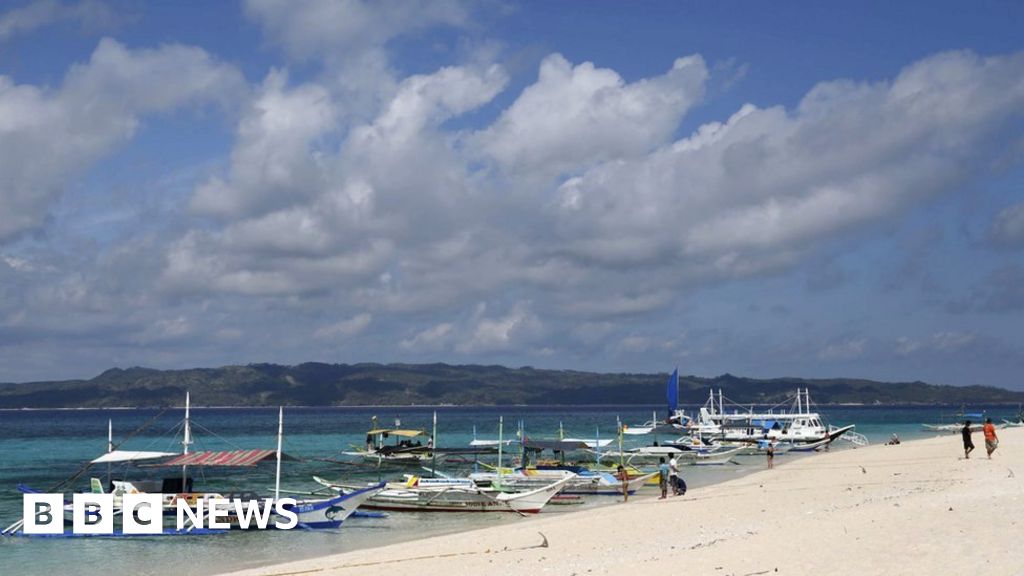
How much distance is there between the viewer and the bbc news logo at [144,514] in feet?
107

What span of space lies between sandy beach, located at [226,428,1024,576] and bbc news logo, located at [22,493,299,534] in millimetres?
6489

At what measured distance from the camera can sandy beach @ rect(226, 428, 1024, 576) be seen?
56.3 feet

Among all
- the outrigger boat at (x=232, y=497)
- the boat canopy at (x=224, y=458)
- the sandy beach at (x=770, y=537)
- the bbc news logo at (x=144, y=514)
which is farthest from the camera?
the boat canopy at (x=224, y=458)

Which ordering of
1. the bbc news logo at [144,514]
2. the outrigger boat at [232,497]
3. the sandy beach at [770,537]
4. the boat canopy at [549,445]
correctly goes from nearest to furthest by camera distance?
1. the sandy beach at [770,537]
2. the bbc news logo at [144,514]
3. the outrigger boat at [232,497]
4. the boat canopy at [549,445]

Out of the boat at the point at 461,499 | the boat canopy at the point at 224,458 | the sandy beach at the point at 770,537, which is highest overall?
the boat canopy at the point at 224,458

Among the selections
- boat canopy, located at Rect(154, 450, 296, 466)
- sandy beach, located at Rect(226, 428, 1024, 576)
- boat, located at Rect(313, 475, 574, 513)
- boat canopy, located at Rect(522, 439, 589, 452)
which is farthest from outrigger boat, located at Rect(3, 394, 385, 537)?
boat canopy, located at Rect(522, 439, 589, 452)

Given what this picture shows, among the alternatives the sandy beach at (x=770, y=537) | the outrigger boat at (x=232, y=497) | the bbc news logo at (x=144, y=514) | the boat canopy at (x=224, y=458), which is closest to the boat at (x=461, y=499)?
the sandy beach at (x=770, y=537)

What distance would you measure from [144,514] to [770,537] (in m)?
22.4

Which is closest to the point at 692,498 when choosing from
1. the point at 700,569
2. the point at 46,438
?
the point at 700,569

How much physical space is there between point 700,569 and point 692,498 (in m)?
20.8

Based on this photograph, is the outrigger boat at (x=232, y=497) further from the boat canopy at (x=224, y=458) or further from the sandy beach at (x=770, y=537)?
the sandy beach at (x=770, y=537)

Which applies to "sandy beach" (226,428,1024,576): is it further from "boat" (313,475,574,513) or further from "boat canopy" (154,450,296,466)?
"boat canopy" (154,450,296,466)

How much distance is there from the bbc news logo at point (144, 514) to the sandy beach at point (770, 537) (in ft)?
21.3

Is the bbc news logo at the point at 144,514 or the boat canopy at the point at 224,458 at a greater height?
the boat canopy at the point at 224,458
